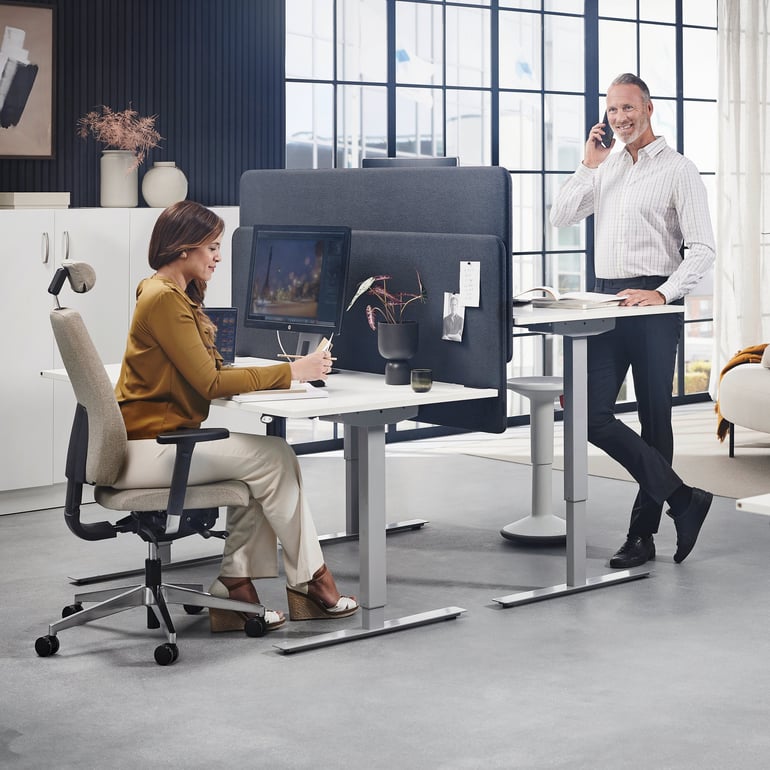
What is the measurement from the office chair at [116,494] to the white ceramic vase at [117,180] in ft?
7.29

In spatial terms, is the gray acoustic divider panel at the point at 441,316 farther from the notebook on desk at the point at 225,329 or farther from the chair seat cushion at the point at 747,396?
the chair seat cushion at the point at 747,396

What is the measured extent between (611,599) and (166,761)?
5.81 feet

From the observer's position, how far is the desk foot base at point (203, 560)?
456 centimetres

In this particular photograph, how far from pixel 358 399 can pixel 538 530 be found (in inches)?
59.5

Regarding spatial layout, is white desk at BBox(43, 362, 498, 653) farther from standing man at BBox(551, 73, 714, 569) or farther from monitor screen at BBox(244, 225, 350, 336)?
standing man at BBox(551, 73, 714, 569)

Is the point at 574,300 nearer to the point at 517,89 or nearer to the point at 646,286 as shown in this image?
the point at 646,286

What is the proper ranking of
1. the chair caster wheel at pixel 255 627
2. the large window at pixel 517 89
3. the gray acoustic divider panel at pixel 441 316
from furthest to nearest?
the large window at pixel 517 89
the gray acoustic divider panel at pixel 441 316
the chair caster wheel at pixel 255 627

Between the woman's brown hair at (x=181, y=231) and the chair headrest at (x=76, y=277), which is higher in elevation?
the woman's brown hair at (x=181, y=231)

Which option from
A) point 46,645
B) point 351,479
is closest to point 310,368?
point 46,645

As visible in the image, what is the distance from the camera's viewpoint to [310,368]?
388cm

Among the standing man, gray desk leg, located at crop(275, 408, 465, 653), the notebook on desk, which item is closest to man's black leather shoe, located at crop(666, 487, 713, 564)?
the standing man

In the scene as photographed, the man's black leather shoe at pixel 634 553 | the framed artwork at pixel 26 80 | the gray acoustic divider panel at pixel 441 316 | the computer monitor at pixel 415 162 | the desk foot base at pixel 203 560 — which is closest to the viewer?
the gray acoustic divider panel at pixel 441 316

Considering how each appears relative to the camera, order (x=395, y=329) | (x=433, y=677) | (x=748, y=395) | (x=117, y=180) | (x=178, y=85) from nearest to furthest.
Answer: (x=433, y=677), (x=395, y=329), (x=117, y=180), (x=178, y=85), (x=748, y=395)

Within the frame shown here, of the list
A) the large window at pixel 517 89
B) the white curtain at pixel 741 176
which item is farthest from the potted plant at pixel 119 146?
the white curtain at pixel 741 176
